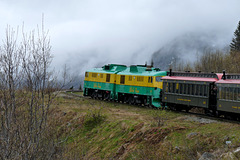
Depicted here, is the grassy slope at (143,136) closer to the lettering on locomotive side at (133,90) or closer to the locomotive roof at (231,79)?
the locomotive roof at (231,79)

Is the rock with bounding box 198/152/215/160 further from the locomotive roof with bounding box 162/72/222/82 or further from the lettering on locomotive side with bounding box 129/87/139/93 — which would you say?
the lettering on locomotive side with bounding box 129/87/139/93

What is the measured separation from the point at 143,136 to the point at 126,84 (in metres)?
12.3

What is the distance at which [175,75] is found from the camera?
73.5 feet

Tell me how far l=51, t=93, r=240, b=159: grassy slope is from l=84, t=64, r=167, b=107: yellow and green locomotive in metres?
4.75

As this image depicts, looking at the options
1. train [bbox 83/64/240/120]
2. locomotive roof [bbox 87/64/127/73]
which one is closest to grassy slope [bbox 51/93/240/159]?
train [bbox 83/64/240/120]

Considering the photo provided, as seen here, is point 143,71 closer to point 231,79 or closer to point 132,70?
point 132,70

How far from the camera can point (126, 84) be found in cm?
2733

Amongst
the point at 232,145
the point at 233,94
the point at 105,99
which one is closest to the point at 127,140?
the point at 232,145

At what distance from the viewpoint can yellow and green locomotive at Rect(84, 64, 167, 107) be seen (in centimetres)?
2447

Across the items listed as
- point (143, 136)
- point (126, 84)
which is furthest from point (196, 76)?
point (126, 84)

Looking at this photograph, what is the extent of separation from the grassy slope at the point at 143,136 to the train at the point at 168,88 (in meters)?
2.22

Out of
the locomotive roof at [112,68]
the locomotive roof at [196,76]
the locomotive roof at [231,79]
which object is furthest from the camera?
the locomotive roof at [112,68]

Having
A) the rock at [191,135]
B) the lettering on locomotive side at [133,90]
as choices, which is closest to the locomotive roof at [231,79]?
the rock at [191,135]

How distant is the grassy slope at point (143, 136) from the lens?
40.7 feet
